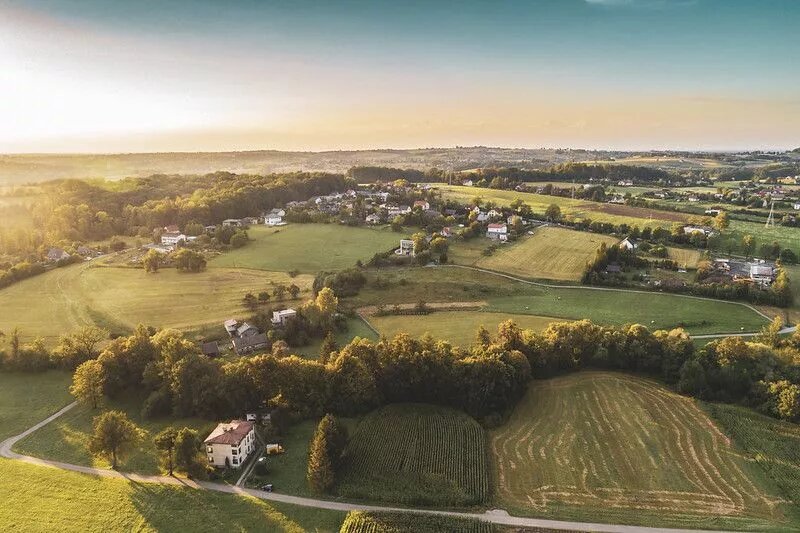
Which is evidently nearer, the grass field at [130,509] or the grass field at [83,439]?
the grass field at [130,509]

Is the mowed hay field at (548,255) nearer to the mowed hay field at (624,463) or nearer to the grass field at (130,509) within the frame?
the mowed hay field at (624,463)

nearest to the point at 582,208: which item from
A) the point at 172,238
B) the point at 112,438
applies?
the point at 172,238

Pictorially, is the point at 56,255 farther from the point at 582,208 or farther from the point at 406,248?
the point at 582,208

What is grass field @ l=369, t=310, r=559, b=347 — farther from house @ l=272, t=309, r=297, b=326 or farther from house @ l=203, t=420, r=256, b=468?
house @ l=203, t=420, r=256, b=468

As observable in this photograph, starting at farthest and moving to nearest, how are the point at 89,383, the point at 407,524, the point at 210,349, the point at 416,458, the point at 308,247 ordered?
the point at 308,247, the point at 210,349, the point at 89,383, the point at 416,458, the point at 407,524

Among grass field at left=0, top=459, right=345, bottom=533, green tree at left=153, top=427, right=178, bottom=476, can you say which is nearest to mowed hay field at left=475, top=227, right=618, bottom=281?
grass field at left=0, top=459, right=345, bottom=533

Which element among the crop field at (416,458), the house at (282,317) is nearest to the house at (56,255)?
the house at (282,317)
